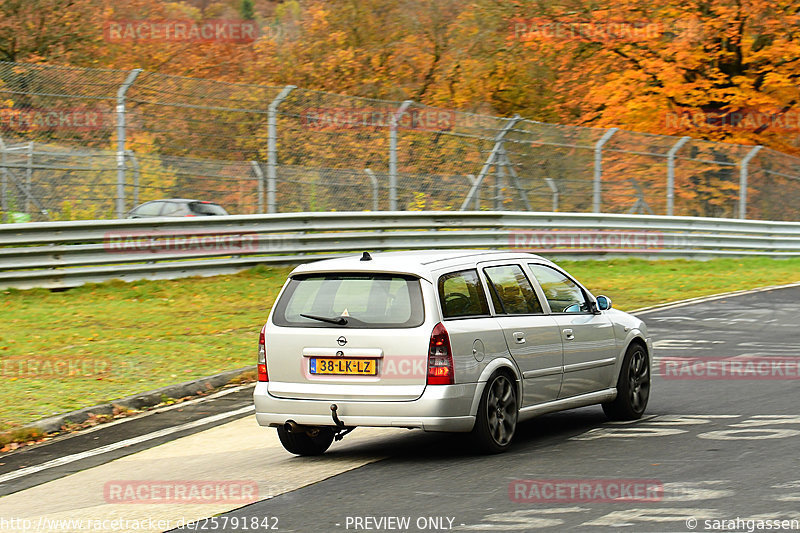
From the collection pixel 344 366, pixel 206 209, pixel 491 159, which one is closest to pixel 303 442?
pixel 344 366

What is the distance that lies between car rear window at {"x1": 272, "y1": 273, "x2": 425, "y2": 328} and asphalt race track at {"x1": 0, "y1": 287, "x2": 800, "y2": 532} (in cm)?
102

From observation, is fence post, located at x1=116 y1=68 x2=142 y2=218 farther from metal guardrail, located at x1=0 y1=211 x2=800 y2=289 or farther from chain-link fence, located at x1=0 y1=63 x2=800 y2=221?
metal guardrail, located at x1=0 y1=211 x2=800 y2=289

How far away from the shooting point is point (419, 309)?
26.4 feet

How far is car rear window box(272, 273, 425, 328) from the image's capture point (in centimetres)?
809

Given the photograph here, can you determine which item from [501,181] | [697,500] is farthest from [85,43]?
[697,500]

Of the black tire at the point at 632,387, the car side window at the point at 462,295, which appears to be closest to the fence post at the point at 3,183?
the car side window at the point at 462,295

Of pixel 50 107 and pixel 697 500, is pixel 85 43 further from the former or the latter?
pixel 697 500

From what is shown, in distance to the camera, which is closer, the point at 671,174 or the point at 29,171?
the point at 29,171

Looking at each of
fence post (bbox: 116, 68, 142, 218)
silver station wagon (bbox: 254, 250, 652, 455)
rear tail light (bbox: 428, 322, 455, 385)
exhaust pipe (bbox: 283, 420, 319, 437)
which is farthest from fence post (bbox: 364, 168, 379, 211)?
rear tail light (bbox: 428, 322, 455, 385)

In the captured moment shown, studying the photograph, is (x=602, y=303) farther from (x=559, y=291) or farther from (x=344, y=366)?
(x=344, y=366)

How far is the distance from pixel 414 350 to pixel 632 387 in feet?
9.15

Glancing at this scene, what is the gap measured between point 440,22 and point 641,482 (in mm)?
44064

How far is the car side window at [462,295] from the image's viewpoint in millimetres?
8203

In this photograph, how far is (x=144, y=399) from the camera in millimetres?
10508
